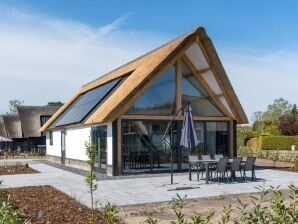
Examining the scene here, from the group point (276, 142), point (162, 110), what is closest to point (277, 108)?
point (276, 142)

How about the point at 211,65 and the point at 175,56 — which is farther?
the point at 211,65

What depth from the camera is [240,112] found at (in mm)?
19547

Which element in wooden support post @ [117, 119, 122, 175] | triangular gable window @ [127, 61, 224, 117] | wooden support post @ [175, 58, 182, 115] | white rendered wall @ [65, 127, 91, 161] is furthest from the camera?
white rendered wall @ [65, 127, 91, 161]

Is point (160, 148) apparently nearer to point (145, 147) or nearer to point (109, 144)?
point (145, 147)

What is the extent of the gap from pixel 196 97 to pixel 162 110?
2008mm

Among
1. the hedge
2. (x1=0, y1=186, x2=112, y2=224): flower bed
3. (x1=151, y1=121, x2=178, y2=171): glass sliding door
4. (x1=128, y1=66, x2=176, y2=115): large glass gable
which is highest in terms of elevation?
(x1=128, y1=66, x2=176, y2=115): large glass gable

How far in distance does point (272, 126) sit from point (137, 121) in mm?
39191

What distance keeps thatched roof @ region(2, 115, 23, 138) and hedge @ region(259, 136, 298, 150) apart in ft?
82.0

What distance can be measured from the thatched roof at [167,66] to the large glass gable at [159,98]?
0.47m

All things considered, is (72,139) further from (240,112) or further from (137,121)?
(240,112)

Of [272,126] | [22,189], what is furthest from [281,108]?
[22,189]

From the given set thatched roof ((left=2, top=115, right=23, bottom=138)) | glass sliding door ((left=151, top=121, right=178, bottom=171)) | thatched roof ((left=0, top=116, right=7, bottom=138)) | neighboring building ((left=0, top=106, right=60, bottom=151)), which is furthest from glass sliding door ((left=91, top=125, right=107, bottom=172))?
thatched roof ((left=0, top=116, right=7, bottom=138))

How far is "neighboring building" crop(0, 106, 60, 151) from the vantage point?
43.7 m

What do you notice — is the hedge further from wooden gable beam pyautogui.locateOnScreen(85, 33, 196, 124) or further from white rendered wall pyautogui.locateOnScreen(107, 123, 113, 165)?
white rendered wall pyautogui.locateOnScreen(107, 123, 113, 165)
